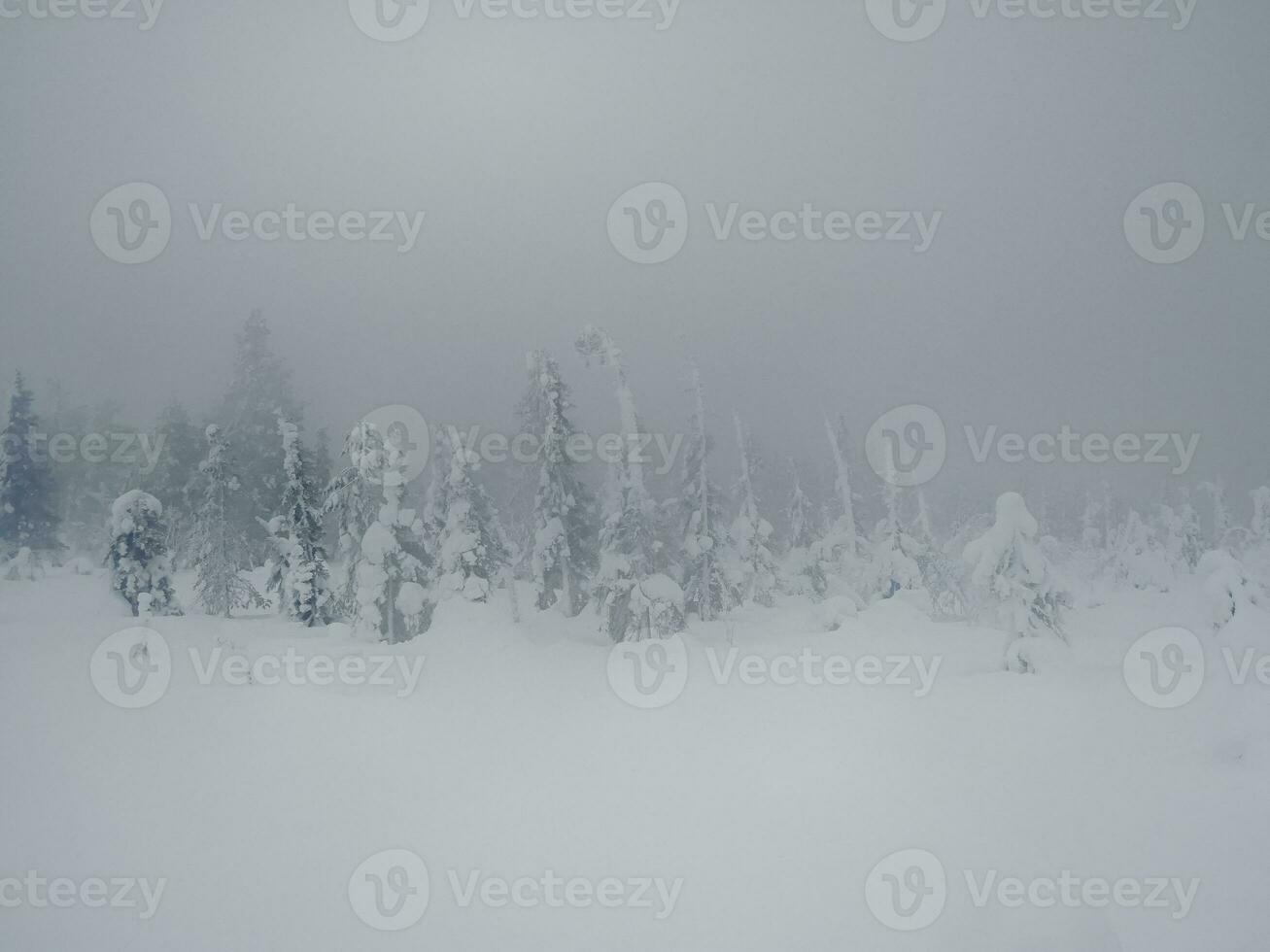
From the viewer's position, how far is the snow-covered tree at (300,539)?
22.0 meters

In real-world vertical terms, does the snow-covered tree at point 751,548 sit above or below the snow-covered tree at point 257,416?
below

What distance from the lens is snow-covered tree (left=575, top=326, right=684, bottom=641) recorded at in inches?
792

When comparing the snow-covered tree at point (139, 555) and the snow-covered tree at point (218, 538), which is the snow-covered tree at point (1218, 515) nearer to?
the snow-covered tree at point (218, 538)

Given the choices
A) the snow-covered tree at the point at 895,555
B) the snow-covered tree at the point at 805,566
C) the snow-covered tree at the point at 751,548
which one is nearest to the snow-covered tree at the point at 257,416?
the snow-covered tree at the point at 751,548

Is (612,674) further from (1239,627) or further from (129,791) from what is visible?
(1239,627)

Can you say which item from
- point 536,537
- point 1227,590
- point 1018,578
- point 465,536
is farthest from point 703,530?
point 1227,590

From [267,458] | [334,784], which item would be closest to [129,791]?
[334,784]

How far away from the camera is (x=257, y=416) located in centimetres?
2905

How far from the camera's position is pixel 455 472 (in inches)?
883

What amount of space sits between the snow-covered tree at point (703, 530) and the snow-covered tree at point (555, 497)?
176 inches

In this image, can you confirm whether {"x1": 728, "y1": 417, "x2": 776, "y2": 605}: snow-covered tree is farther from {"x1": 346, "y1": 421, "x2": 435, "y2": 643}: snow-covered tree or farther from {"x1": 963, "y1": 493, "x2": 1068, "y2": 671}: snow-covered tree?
{"x1": 346, "y1": 421, "x2": 435, "y2": 643}: snow-covered tree

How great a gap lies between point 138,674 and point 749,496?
67.4ft

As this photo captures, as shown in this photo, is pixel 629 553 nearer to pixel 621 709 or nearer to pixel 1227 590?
pixel 621 709

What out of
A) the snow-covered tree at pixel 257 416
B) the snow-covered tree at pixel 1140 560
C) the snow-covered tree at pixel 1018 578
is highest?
the snow-covered tree at pixel 257 416
